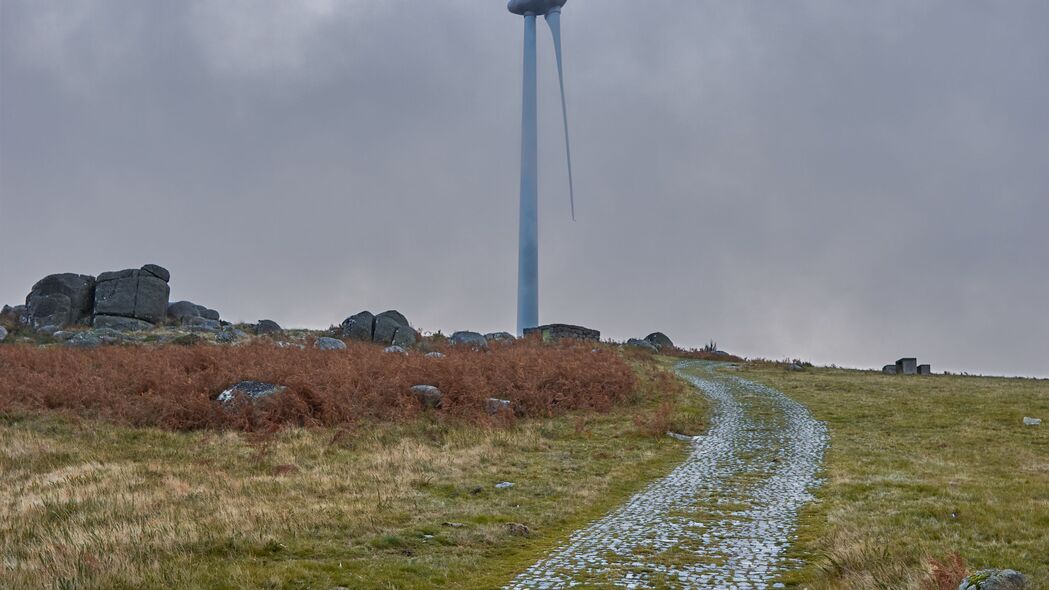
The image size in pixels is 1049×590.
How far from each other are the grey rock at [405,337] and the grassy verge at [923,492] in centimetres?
2679

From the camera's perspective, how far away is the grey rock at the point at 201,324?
5426 cm

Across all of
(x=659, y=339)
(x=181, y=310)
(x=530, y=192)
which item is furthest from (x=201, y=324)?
(x=659, y=339)

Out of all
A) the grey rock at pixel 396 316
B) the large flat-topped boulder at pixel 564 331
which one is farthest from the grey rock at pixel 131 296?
the large flat-topped boulder at pixel 564 331

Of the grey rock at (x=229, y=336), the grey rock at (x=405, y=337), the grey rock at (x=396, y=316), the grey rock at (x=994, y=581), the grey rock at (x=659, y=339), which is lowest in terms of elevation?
the grey rock at (x=994, y=581)

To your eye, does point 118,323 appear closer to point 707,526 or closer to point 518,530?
point 518,530

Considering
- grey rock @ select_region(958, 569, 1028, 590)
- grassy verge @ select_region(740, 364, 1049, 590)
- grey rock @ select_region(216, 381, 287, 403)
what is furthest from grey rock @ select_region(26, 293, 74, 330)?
grey rock @ select_region(958, 569, 1028, 590)

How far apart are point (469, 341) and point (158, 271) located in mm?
25134

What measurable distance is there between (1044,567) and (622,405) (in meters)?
24.5

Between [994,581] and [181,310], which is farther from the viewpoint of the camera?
[181,310]

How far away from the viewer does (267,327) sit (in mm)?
58969

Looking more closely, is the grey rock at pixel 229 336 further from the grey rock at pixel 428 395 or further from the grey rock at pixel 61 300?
the grey rock at pixel 428 395

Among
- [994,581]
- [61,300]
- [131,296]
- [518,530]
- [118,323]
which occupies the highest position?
[131,296]

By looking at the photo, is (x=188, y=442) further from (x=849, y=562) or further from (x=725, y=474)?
(x=849, y=562)

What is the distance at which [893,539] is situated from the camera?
42.7 ft
